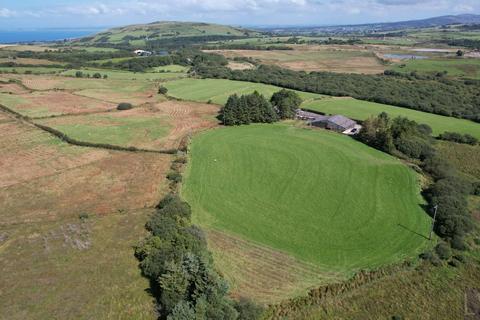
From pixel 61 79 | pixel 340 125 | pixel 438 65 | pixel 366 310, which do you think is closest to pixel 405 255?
pixel 366 310

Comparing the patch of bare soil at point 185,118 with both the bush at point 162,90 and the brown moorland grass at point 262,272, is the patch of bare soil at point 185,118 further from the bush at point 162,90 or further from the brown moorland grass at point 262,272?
the brown moorland grass at point 262,272

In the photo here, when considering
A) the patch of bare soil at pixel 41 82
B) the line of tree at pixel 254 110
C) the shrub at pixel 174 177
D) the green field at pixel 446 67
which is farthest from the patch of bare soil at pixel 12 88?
the green field at pixel 446 67

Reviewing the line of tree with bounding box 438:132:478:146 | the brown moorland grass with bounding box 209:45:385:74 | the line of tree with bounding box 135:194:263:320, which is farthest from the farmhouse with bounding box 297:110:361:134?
the brown moorland grass with bounding box 209:45:385:74

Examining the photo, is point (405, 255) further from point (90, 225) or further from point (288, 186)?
point (90, 225)

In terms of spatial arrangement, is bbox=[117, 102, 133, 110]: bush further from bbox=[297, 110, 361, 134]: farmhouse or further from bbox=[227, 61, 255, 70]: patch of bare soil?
bbox=[227, 61, 255, 70]: patch of bare soil

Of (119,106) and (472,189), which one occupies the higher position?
(119,106)

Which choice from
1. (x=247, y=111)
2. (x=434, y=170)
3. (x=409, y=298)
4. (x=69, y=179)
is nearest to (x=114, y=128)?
(x=69, y=179)
